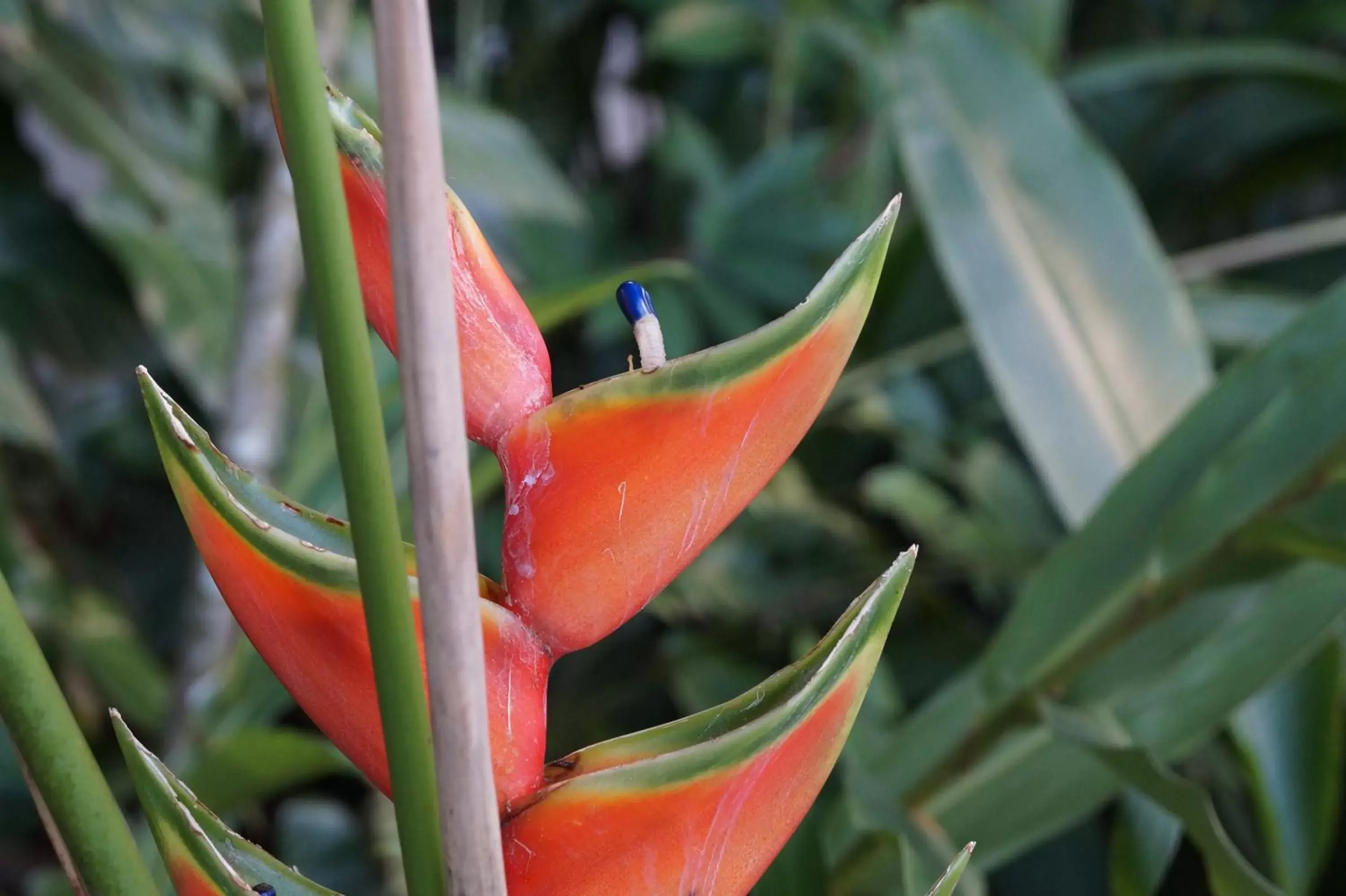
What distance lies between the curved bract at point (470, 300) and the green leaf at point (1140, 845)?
0.36m

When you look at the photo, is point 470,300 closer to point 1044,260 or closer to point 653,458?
point 653,458

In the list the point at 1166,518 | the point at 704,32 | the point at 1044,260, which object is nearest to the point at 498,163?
the point at 704,32

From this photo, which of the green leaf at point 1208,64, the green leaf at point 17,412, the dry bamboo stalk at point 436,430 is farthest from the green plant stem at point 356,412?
the green leaf at point 1208,64

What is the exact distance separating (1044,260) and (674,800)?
509mm

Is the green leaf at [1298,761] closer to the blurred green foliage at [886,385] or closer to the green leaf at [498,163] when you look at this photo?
the blurred green foliage at [886,385]

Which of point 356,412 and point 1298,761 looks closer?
point 356,412

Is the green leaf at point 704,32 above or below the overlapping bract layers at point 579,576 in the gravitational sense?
above

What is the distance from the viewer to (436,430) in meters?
0.12

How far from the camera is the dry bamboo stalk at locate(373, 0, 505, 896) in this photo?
0.36 feet

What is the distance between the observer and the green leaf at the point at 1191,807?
329 mm

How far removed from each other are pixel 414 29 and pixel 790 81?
890 millimetres

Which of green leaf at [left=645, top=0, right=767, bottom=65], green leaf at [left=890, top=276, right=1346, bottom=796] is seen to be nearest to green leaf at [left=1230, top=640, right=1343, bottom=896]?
green leaf at [left=890, top=276, right=1346, bottom=796]

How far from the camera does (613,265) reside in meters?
0.89

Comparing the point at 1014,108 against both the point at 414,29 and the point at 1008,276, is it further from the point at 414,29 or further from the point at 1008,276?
the point at 414,29
